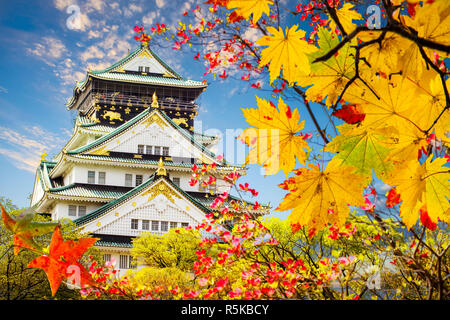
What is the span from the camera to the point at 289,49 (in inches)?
22.5

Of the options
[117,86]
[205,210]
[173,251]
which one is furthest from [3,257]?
[117,86]

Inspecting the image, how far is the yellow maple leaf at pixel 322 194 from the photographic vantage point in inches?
19.9

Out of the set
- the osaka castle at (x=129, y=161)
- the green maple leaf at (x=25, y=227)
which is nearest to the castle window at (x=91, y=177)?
the osaka castle at (x=129, y=161)

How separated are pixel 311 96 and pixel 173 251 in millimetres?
10931

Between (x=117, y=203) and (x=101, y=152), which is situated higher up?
(x=101, y=152)

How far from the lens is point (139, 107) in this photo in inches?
742

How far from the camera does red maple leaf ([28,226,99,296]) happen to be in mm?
512

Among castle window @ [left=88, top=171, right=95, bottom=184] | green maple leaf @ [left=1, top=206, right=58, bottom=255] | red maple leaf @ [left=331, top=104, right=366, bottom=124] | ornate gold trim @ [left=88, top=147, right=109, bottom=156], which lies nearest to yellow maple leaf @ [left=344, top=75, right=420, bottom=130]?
red maple leaf @ [left=331, top=104, right=366, bottom=124]

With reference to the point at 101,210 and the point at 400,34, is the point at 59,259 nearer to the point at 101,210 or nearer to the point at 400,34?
the point at 400,34

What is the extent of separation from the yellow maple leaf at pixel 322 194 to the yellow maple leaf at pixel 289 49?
0.15m

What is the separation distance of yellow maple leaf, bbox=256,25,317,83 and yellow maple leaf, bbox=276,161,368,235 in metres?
0.15

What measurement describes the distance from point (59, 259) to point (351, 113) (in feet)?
1.52

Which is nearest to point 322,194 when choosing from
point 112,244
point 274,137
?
point 274,137
